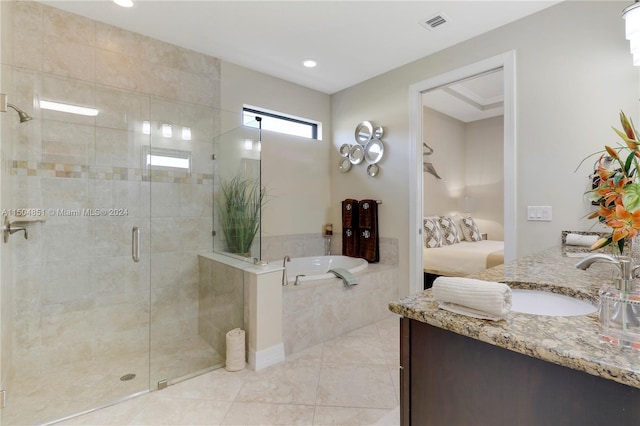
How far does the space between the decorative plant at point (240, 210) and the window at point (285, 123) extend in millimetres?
843

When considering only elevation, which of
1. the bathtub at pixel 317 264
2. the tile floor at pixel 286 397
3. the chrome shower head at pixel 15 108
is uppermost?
the chrome shower head at pixel 15 108

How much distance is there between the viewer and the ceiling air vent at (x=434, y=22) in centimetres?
243

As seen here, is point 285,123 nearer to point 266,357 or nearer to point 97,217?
point 97,217

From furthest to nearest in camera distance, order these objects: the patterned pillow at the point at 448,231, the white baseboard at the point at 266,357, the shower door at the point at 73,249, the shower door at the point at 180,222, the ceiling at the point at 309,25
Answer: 1. the patterned pillow at the point at 448,231
2. the shower door at the point at 180,222
3. the ceiling at the point at 309,25
4. the white baseboard at the point at 266,357
5. the shower door at the point at 73,249

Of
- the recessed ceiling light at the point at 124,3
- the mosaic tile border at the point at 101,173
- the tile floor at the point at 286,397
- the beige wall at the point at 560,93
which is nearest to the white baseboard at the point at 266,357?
the tile floor at the point at 286,397

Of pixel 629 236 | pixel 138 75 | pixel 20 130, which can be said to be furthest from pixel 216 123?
pixel 629 236

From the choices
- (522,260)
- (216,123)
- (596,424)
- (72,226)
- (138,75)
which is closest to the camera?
(596,424)

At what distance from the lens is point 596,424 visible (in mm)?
627

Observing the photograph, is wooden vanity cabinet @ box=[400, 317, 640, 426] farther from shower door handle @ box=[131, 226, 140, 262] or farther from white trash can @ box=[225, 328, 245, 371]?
shower door handle @ box=[131, 226, 140, 262]

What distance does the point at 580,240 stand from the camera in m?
2.09

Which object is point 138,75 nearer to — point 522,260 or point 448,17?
point 448,17

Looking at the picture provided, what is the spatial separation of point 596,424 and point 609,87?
2382 millimetres

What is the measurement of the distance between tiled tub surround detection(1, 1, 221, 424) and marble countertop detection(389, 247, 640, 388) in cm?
201

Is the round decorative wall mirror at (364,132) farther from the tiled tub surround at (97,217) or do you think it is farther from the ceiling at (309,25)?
the tiled tub surround at (97,217)
